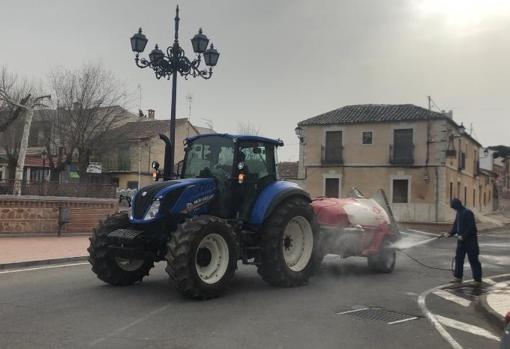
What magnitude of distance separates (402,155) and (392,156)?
0.63 meters

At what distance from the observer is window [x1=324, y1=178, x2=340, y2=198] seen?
124ft

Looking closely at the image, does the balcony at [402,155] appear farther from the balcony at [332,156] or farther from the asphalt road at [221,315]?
the asphalt road at [221,315]

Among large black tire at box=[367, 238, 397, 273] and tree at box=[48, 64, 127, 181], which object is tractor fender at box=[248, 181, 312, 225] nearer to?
large black tire at box=[367, 238, 397, 273]

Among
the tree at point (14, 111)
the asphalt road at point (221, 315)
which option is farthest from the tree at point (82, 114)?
the asphalt road at point (221, 315)

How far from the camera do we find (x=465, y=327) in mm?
7199

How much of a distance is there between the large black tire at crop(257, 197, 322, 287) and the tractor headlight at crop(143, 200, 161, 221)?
1.99 metres

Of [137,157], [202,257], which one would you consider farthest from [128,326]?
[137,157]

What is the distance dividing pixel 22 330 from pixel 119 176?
1670 inches

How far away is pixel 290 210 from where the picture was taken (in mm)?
9680

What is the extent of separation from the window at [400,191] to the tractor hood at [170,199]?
2865cm

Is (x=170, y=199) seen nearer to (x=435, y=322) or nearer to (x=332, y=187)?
(x=435, y=322)

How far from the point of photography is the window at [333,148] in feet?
123

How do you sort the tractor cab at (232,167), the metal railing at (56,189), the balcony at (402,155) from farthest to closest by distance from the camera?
the balcony at (402,155) < the metal railing at (56,189) < the tractor cab at (232,167)

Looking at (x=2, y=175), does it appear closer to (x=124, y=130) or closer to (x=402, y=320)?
(x=124, y=130)
